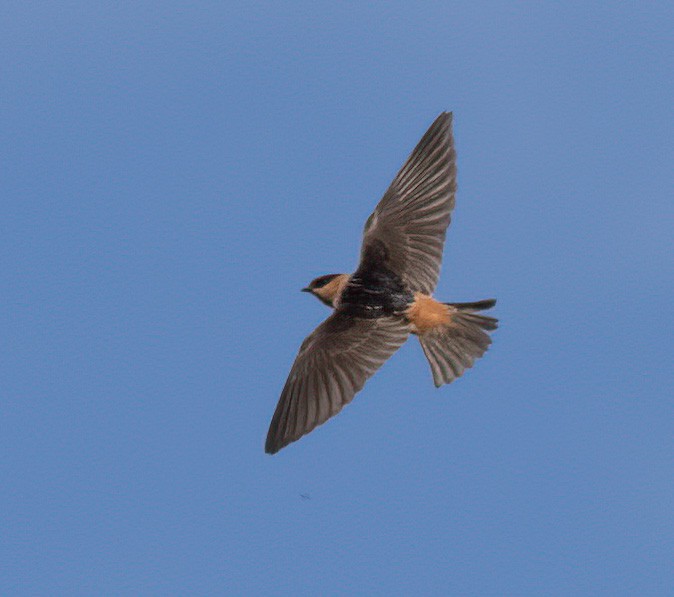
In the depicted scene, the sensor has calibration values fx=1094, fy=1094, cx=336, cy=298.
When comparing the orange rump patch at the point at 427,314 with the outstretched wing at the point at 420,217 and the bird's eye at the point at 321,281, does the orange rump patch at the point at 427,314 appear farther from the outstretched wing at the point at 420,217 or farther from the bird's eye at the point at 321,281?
the bird's eye at the point at 321,281

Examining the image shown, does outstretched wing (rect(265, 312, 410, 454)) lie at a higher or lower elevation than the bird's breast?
lower

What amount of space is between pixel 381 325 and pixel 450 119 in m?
1.22

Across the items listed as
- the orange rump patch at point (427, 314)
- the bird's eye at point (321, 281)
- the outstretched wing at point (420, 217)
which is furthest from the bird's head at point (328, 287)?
the orange rump patch at point (427, 314)

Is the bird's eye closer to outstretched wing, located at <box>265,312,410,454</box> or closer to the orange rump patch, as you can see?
outstretched wing, located at <box>265,312,410,454</box>

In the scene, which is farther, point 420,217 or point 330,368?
point 420,217

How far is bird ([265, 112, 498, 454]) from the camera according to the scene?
18.7 ft

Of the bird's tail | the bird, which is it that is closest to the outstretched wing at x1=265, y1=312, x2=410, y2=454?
the bird

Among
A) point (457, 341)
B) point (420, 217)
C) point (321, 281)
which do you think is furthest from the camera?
point (321, 281)

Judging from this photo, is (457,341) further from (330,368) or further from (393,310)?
(330,368)

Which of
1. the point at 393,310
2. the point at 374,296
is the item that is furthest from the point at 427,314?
the point at 374,296

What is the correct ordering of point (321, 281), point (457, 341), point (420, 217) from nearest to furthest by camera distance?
point (457, 341)
point (420, 217)
point (321, 281)

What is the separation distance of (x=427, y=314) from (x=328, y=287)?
2.10ft

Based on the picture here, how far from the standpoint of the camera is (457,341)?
19.0 ft

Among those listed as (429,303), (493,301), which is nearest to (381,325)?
(429,303)
